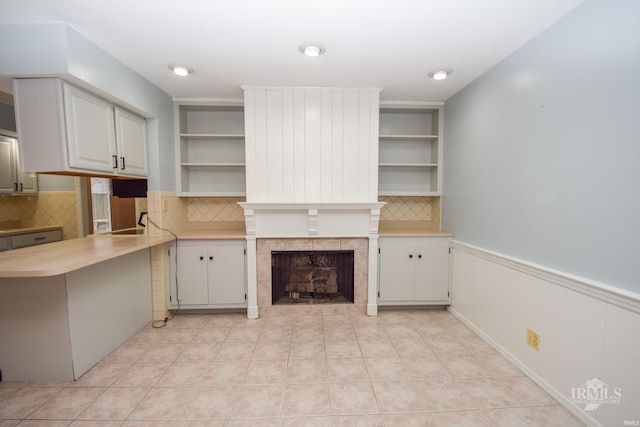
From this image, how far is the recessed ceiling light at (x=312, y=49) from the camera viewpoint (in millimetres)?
1957

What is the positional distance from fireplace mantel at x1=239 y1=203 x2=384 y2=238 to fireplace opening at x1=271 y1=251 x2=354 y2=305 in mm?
250

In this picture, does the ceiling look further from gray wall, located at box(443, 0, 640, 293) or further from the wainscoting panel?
the wainscoting panel

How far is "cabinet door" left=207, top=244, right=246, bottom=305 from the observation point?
9.39 ft

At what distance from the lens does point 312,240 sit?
287 centimetres

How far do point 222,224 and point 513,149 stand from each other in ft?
10.2

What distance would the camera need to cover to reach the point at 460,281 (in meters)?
2.81

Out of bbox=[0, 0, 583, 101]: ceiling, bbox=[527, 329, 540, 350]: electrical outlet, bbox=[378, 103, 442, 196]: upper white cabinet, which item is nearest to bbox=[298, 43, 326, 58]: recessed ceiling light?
bbox=[0, 0, 583, 101]: ceiling

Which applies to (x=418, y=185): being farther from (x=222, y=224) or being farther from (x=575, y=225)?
(x=222, y=224)

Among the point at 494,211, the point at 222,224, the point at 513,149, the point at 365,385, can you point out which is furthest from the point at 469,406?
the point at 222,224

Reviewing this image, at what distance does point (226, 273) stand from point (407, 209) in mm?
A: 2363

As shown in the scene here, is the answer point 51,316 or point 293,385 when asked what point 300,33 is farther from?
point 51,316

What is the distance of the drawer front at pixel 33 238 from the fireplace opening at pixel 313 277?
3169 mm

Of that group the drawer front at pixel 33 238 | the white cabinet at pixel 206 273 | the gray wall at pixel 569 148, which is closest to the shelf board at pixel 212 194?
the white cabinet at pixel 206 273

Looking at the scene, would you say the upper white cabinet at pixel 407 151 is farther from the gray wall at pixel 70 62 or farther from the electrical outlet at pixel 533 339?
the gray wall at pixel 70 62
